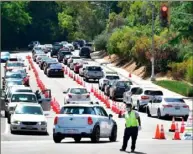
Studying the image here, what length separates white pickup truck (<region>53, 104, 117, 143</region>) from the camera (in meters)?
27.9

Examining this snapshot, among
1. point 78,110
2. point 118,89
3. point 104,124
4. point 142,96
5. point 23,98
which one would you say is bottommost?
point 118,89

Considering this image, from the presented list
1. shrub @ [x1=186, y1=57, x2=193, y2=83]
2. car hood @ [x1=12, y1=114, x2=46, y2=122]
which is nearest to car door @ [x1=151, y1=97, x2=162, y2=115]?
car hood @ [x1=12, y1=114, x2=46, y2=122]

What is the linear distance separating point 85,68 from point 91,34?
49.4 m

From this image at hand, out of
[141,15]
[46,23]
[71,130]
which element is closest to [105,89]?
[71,130]

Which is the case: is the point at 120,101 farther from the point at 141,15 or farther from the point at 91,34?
the point at 91,34

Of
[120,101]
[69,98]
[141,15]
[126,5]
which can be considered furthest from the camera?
[126,5]

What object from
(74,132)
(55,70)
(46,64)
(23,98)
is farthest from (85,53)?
(74,132)

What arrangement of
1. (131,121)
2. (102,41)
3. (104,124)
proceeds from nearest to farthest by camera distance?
(131,121)
(104,124)
(102,41)

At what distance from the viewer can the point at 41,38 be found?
143m

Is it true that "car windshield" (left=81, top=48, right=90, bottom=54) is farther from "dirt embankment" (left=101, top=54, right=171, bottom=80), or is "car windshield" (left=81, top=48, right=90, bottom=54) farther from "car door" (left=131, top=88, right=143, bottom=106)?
"car door" (left=131, top=88, right=143, bottom=106)

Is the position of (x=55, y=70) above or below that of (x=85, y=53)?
above

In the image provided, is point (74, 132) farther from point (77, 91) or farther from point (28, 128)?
point (77, 91)

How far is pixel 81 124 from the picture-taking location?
27.9 metres

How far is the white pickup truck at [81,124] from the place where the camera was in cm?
2794
